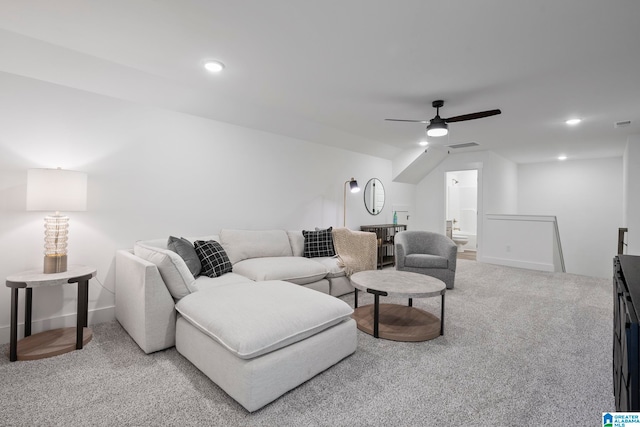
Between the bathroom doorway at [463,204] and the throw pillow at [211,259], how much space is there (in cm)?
681

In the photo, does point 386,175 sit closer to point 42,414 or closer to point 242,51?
point 242,51

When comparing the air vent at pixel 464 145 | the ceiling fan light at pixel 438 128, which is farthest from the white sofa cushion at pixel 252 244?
the air vent at pixel 464 145

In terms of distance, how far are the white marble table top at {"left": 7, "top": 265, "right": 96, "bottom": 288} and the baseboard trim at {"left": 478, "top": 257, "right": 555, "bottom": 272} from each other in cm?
654

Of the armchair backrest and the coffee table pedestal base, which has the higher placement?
the armchair backrest

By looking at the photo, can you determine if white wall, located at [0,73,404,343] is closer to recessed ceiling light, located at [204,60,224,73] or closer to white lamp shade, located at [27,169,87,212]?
white lamp shade, located at [27,169,87,212]

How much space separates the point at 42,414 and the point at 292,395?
51.6 inches

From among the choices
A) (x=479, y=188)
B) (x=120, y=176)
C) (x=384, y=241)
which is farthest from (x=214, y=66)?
(x=479, y=188)

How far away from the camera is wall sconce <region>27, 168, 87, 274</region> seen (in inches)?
91.0

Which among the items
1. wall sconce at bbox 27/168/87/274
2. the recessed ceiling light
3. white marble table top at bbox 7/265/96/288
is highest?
the recessed ceiling light

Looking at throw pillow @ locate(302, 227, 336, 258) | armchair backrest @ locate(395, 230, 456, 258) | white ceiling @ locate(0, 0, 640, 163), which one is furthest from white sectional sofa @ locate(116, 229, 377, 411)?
armchair backrest @ locate(395, 230, 456, 258)

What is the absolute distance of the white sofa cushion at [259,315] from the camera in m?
1.70

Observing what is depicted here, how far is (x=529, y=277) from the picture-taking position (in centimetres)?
498

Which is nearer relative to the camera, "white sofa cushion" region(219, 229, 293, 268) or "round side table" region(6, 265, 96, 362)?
"round side table" region(6, 265, 96, 362)

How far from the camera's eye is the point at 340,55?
246 cm
